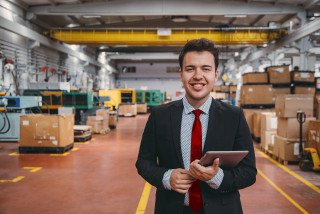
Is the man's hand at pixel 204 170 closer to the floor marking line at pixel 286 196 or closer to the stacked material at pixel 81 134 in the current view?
the floor marking line at pixel 286 196

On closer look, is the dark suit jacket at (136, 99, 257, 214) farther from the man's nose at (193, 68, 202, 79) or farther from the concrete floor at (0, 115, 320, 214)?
the concrete floor at (0, 115, 320, 214)

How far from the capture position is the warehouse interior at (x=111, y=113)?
167 inches

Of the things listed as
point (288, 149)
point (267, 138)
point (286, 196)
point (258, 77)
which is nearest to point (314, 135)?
point (288, 149)

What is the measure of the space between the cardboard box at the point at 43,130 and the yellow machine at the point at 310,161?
5.62 m

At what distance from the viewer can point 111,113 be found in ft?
41.4

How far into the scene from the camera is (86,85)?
14.3 m

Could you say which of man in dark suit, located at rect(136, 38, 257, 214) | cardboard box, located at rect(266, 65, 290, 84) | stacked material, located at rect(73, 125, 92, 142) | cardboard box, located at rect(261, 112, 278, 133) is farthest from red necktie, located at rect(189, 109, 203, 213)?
cardboard box, located at rect(266, 65, 290, 84)

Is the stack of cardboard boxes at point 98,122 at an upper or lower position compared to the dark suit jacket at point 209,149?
lower

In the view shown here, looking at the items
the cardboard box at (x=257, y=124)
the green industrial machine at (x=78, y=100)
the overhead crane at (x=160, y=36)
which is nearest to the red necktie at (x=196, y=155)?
the cardboard box at (x=257, y=124)

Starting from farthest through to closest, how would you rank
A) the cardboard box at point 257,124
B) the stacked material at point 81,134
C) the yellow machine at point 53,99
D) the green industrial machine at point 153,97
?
the green industrial machine at point 153,97 < the yellow machine at point 53,99 < the stacked material at point 81,134 < the cardboard box at point 257,124

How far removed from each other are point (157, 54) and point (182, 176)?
27.1 meters

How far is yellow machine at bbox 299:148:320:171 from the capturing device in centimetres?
521

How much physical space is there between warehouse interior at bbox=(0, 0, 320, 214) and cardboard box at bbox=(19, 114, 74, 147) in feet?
0.08

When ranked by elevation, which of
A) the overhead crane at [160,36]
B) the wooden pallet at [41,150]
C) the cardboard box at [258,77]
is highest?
the overhead crane at [160,36]
